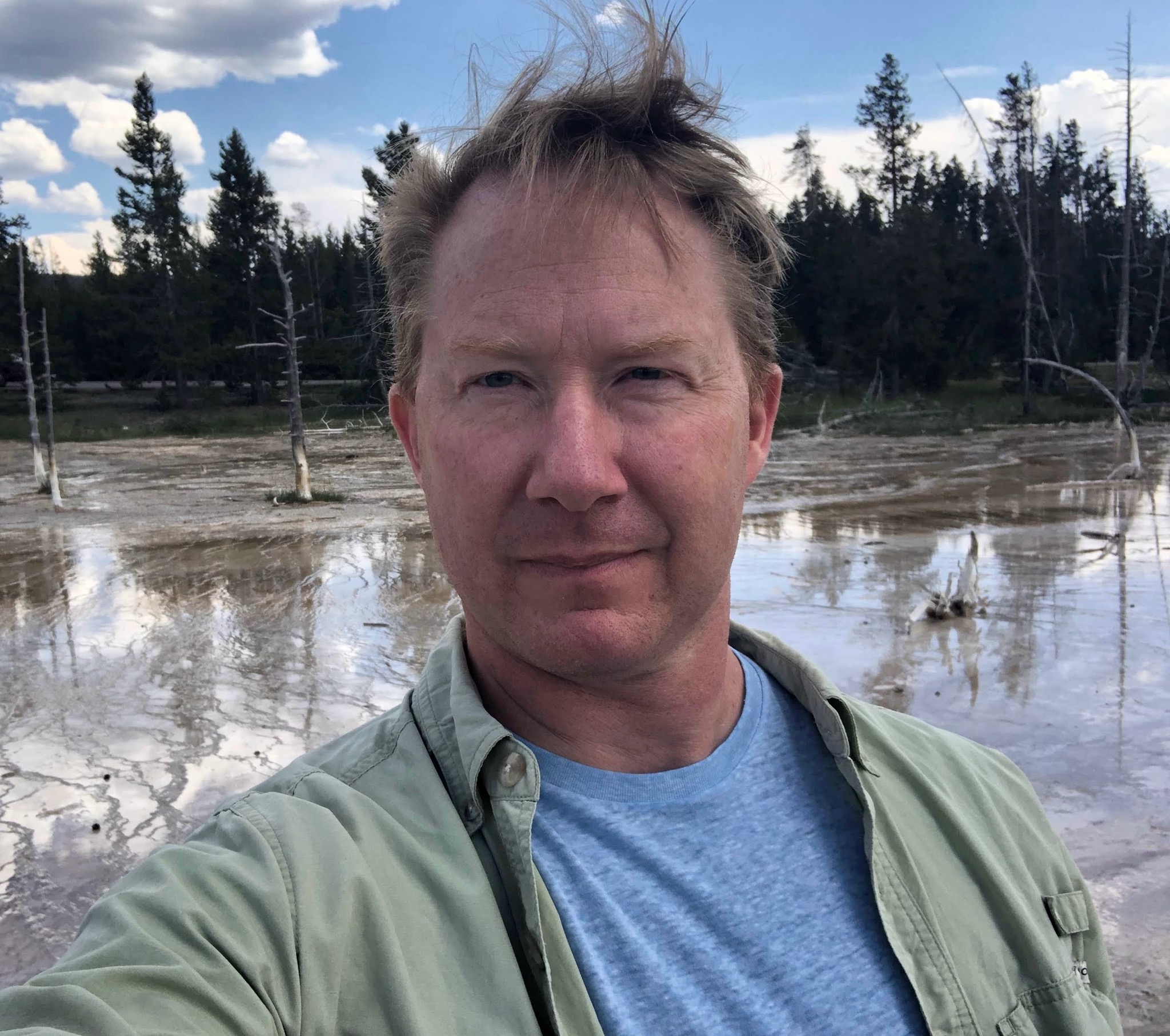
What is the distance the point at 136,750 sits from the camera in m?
6.24

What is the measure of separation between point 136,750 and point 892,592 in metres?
6.98

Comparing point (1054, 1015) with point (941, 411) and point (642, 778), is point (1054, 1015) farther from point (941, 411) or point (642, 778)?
point (941, 411)

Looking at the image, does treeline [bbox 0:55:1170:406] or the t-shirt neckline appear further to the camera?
treeline [bbox 0:55:1170:406]

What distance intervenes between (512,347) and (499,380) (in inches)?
2.1

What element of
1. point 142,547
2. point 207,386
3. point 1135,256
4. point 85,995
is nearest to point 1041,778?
point 85,995

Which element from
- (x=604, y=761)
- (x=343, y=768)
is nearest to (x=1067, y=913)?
(x=604, y=761)

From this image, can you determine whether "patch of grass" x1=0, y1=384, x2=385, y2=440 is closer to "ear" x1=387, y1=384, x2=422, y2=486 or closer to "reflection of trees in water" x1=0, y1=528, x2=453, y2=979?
"reflection of trees in water" x1=0, y1=528, x2=453, y2=979

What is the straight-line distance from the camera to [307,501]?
17.3m

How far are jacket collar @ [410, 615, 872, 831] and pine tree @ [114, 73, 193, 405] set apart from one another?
4126 centimetres

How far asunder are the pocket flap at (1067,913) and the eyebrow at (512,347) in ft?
3.40

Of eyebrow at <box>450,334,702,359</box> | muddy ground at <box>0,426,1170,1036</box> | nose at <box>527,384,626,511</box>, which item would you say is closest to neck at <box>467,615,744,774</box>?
nose at <box>527,384,626,511</box>

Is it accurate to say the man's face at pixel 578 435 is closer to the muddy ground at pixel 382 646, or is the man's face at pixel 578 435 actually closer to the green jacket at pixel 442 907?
the green jacket at pixel 442 907

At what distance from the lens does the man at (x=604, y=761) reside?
3.76ft

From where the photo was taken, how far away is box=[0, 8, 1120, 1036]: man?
1145 millimetres
